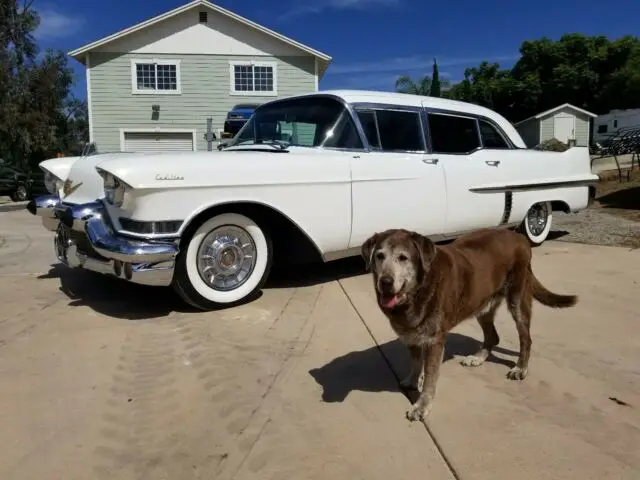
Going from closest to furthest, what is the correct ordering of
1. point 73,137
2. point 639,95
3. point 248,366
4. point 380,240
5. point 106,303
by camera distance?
point 380,240
point 248,366
point 106,303
point 73,137
point 639,95

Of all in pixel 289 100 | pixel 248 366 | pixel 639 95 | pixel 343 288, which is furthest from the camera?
pixel 639 95

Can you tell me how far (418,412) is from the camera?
2.82 metres

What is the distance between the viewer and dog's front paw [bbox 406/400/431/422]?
2.81 meters

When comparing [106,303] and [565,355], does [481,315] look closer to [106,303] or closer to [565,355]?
[565,355]

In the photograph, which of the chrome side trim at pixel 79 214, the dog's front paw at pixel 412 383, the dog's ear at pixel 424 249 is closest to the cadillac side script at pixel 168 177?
the chrome side trim at pixel 79 214

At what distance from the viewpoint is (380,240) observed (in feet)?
9.24

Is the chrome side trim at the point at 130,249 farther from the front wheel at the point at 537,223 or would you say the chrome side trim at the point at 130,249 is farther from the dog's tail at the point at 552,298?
the front wheel at the point at 537,223

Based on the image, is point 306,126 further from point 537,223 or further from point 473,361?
point 537,223

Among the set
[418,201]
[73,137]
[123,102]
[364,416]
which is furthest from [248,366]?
[73,137]

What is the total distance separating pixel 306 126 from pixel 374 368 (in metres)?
2.80

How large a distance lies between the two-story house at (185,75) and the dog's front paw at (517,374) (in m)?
18.3

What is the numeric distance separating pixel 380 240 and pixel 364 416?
2.93ft

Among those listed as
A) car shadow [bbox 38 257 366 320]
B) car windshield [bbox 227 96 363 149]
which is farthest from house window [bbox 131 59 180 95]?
car windshield [bbox 227 96 363 149]

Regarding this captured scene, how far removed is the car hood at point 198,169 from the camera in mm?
4102
